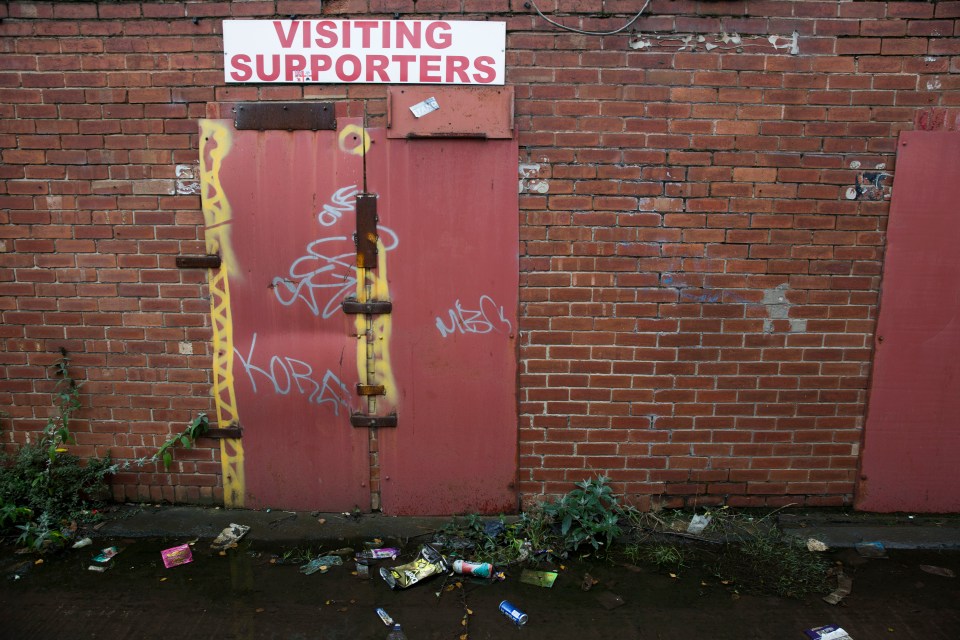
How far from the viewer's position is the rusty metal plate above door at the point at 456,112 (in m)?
3.31

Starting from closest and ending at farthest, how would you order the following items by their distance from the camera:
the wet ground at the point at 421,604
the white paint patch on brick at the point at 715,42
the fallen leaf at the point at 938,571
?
the wet ground at the point at 421,604
the fallen leaf at the point at 938,571
the white paint patch on brick at the point at 715,42

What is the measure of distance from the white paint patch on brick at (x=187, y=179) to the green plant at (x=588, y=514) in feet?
9.00

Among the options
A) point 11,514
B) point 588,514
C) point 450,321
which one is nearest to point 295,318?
point 450,321

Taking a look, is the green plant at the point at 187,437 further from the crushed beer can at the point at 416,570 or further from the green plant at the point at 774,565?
the green plant at the point at 774,565

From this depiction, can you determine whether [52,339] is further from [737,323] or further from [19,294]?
[737,323]

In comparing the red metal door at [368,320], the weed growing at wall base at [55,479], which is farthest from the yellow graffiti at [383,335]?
the weed growing at wall base at [55,479]

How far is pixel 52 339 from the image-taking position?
3.58 metres

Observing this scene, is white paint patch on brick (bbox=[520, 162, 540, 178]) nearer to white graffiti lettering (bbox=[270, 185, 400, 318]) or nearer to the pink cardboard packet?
white graffiti lettering (bbox=[270, 185, 400, 318])

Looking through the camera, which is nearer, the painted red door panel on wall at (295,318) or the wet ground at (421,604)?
the wet ground at (421,604)

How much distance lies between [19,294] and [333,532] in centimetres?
233

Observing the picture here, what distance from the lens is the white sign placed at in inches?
129

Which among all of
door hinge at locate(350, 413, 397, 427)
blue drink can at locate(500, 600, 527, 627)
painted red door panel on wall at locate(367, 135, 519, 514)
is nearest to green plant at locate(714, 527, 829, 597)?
blue drink can at locate(500, 600, 527, 627)

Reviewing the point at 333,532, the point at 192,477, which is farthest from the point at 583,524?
the point at 192,477

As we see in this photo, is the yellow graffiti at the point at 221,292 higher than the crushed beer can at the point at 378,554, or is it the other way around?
the yellow graffiti at the point at 221,292
